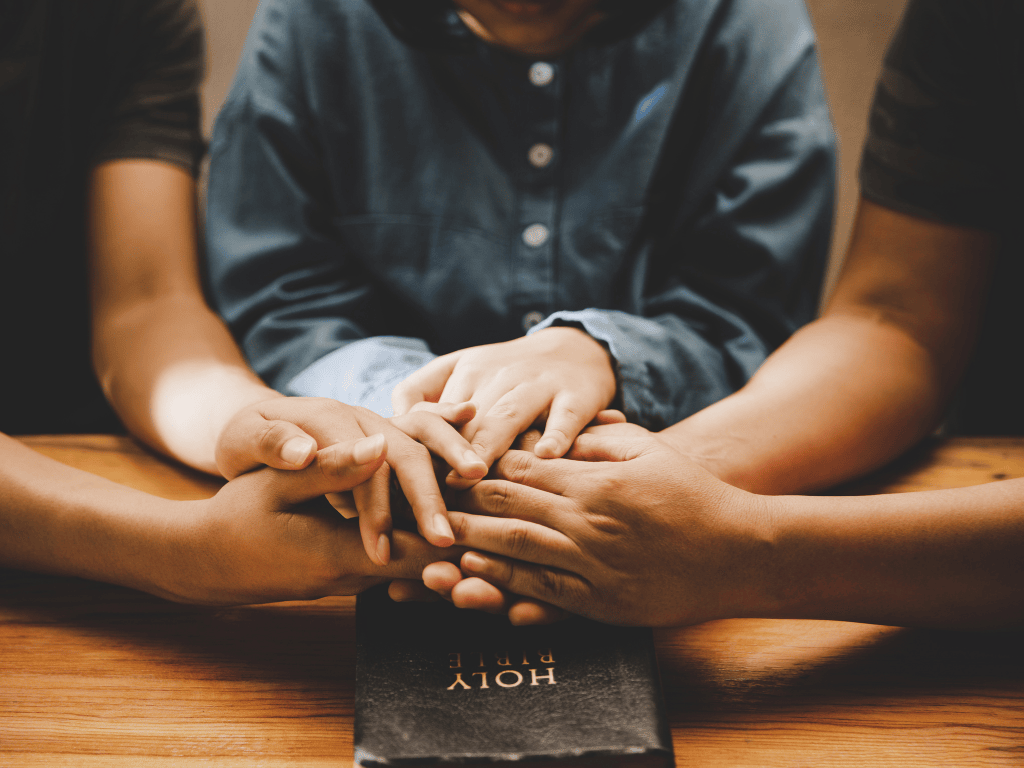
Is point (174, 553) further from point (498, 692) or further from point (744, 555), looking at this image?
point (744, 555)

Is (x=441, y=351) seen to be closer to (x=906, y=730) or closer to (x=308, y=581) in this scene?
(x=308, y=581)

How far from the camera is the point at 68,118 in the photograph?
0.91 m

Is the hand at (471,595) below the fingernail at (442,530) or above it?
below

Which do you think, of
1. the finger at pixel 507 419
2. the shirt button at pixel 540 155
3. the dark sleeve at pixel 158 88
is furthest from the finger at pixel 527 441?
the dark sleeve at pixel 158 88

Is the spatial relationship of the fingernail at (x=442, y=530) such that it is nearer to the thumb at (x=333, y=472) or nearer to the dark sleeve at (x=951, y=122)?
the thumb at (x=333, y=472)

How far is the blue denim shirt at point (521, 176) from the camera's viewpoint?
2.73 feet

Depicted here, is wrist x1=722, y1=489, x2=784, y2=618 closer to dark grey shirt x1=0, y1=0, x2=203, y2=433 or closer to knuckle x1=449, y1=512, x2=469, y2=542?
knuckle x1=449, y1=512, x2=469, y2=542

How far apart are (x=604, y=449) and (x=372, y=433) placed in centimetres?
18

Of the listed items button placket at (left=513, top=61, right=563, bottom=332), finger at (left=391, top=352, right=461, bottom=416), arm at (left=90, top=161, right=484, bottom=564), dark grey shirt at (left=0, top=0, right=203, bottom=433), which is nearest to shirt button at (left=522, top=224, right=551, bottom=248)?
button placket at (left=513, top=61, right=563, bottom=332)

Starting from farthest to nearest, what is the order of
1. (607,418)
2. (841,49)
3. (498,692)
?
(841,49) → (607,418) → (498,692)

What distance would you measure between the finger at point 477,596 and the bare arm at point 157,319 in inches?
12.3

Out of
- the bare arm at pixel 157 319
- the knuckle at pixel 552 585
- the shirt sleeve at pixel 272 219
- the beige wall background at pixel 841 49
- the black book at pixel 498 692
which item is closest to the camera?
the black book at pixel 498 692

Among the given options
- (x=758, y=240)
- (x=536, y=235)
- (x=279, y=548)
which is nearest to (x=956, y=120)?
(x=758, y=240)

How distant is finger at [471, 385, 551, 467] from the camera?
597 mm
